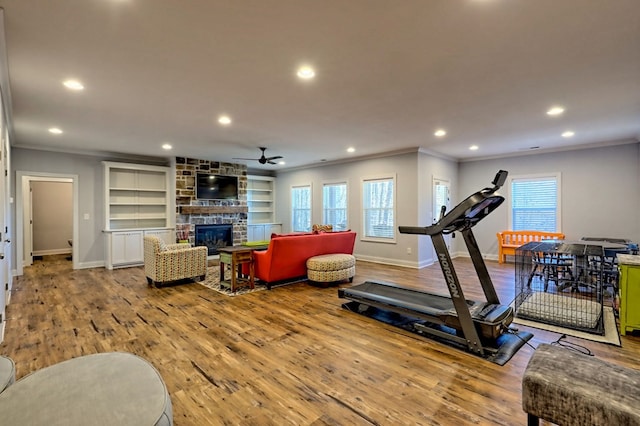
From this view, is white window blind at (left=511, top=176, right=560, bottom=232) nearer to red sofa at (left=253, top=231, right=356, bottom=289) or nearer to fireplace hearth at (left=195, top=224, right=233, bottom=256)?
red sofa at (left=253, top=231, right=356, bottom=289)

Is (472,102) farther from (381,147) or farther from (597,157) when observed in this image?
(597,157)

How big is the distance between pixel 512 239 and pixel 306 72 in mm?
6688

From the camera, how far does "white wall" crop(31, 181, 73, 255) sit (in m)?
8.91

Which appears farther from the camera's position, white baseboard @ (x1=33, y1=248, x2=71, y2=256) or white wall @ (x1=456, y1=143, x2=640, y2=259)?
white baseboard @ (x1=33, y1=248, x2=71, y2=256)

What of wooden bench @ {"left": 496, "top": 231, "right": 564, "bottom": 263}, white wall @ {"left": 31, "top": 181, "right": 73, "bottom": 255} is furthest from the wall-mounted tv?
wooden bench @ {"left": 496, "top": 231, "right": 564, "bottom": 263}

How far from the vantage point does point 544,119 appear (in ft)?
15.3

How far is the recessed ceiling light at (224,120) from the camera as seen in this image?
4551mm

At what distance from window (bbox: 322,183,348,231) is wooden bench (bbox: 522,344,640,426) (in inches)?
267

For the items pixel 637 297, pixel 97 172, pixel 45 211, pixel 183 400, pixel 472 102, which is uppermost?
pixel 472 102

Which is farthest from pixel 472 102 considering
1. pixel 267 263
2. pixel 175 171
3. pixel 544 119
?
pixel 175 171

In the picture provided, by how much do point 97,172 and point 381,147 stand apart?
648 cm

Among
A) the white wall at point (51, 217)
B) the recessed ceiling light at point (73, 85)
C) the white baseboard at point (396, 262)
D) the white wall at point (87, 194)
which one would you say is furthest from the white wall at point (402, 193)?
the white wall at point (51, 217)

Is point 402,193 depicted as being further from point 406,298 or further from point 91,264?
point 91,264

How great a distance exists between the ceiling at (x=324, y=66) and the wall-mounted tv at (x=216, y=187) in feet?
9.21
